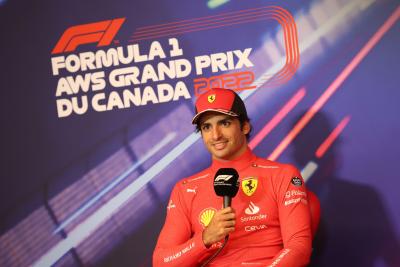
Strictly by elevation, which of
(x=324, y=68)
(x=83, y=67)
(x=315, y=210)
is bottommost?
Result: (x=315, y=210)

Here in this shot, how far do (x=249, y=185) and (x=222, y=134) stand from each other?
0.24m

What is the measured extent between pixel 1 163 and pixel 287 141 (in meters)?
1.53

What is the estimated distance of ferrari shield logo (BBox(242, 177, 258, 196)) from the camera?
2.74 meters

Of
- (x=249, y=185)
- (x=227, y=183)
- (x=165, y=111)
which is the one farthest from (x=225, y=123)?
(x=165, y=111)

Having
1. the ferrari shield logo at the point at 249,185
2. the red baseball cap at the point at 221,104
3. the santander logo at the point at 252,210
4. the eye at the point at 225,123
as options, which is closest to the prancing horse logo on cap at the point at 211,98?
the red baseball cap at the point at 221,104

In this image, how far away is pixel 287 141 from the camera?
321cm

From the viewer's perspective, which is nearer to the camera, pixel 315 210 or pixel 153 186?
pixel 315 210

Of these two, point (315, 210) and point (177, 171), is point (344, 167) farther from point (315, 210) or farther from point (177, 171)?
point (177, 171)

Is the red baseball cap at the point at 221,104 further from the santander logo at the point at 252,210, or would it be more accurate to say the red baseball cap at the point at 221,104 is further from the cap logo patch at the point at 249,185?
the santander logo at the point at 252,210

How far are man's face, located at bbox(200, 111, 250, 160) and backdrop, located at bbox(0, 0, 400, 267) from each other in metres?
0.49

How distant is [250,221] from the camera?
269cm

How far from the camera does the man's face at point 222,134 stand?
9.08 feet

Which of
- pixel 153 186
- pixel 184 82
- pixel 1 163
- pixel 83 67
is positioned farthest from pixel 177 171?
pixel 1 163

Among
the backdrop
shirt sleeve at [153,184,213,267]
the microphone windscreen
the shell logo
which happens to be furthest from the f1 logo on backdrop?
the microphone windscreen
